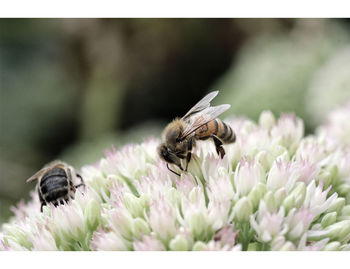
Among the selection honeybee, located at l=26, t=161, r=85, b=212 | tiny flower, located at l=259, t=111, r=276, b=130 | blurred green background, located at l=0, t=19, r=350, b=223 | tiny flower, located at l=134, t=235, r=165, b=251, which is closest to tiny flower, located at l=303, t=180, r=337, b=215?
tiny flower, located at l=134, t=235, r=165, b=251

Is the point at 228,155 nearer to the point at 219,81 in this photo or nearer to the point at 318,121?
the point at 318,121

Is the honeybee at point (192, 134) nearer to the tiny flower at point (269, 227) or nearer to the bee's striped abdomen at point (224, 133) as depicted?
the bee's striped abdomen at point (224, 133)

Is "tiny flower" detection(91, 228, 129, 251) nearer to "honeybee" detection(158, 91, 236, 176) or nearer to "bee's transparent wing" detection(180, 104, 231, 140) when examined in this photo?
"honeybee" detection(158, 91, 236, 176)

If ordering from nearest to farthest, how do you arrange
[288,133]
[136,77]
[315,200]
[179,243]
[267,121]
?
[179,243], [315,200], [288,133], [267,121], [136,77]

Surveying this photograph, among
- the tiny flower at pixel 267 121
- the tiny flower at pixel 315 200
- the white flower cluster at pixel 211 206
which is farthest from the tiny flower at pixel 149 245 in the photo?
the tiny flower at pixel 267 121

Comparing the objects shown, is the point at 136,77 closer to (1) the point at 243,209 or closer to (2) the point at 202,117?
(2) the point at 202,117

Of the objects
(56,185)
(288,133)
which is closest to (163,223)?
(56,185)
